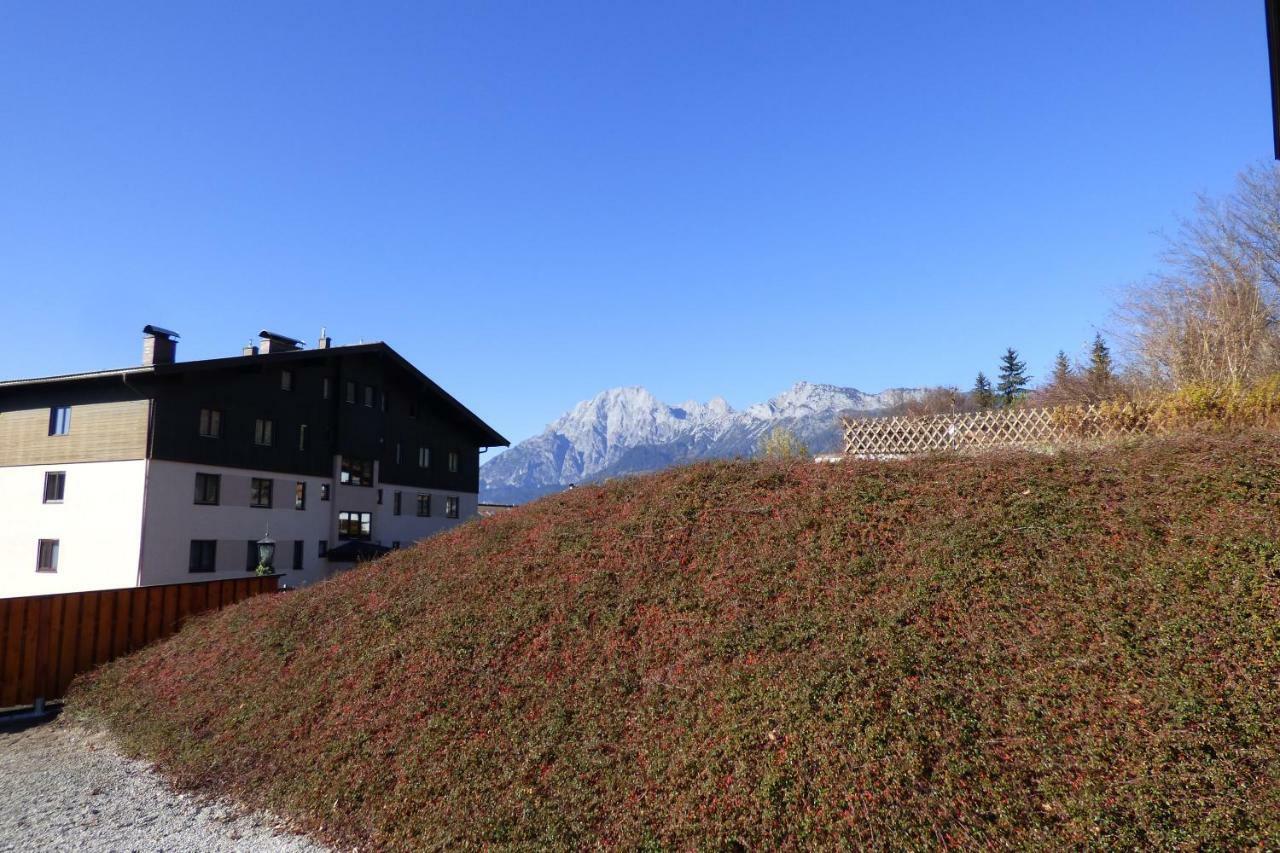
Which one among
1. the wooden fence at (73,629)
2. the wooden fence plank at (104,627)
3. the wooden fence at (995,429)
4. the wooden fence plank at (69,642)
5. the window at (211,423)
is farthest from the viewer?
the window at (211,423)

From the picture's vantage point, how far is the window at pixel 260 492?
2734 cm

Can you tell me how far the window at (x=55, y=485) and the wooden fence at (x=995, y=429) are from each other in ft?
90.6

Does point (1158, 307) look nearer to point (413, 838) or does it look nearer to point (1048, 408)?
point (1048, 408)

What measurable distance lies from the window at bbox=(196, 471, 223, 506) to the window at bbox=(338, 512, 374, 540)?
6.75 m

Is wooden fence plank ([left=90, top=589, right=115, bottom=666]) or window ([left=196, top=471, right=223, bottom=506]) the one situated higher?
window ([left=196, top=471, right=223, bottom=506])

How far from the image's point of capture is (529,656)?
8.36m

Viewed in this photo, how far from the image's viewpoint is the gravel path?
22.1ft

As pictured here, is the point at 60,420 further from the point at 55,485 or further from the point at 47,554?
the point at 47,554

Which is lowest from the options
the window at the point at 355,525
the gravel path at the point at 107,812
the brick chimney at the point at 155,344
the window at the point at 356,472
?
the gravel path at the point at 107,812

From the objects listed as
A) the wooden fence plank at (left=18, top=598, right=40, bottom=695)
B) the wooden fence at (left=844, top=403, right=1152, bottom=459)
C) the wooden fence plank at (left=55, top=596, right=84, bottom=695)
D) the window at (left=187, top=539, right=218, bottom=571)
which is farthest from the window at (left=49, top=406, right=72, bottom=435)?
the wooden fence at (left=844, top=403, right=1152, bottom=459)

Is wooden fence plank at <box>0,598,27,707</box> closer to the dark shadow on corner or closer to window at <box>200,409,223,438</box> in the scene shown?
the dark shadow on corner

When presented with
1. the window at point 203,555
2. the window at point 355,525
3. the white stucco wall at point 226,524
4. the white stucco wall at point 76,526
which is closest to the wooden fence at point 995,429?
the white stucco wall at point 226,524

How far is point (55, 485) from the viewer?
80.7 feet

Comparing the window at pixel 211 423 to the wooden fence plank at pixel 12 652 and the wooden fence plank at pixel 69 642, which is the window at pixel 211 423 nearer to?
the wooden fence plank at pixel 69 642
